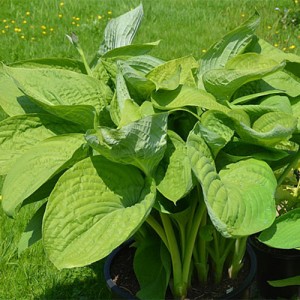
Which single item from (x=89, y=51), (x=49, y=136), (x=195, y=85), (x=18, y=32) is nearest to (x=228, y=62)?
(x=195, y=85)

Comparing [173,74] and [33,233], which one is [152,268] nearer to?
[33,233]

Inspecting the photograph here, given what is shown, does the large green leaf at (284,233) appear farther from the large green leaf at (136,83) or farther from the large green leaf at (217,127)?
the large green leaf at (136,83)

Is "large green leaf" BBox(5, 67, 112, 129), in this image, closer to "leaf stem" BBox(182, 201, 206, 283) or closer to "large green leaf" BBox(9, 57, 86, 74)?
"large green leaf" BBox(9, 57, 86, 74)

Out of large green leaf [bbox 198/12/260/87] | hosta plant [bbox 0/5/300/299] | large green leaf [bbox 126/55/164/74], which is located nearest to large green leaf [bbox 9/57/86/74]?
hosta plant [bbox 0/5/300/299]

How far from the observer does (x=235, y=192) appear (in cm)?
155

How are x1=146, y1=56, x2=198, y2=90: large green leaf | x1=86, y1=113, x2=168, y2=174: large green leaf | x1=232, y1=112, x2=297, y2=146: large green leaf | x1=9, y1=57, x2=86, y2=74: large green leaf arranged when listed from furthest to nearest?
x1=9, y1=57, x2=86, y2=74: large green leaf
x1=146, y1=56, x2=198, y2=90: large green leaf
x1=232, y1=112, x2=297, y2=146: large green leaf
x1=86, y1=113, x2=168, y2=174: large green leaf

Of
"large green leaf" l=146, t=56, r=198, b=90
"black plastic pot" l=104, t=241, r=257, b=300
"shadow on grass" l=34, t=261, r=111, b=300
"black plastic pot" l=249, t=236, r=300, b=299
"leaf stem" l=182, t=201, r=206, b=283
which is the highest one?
"large green leaf" l=146, t=56, r=198, b=90

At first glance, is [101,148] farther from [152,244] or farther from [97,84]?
[152,244]

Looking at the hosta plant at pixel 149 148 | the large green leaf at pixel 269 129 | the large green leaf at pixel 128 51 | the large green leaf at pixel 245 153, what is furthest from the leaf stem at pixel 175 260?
the large green leaf at pixel 128 51

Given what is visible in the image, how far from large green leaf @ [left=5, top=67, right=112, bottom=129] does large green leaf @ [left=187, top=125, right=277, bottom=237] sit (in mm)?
321

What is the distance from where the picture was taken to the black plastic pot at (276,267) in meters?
2.34

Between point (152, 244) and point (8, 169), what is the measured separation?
54 centimetres

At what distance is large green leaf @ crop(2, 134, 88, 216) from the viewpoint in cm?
156

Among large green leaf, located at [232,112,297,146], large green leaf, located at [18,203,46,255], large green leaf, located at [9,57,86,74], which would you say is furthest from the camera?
large green leaf, located at [9,57,86,74]
